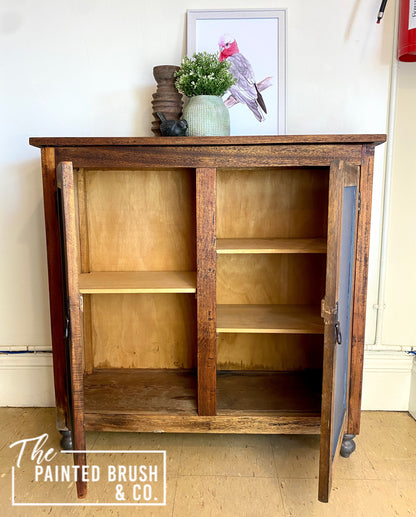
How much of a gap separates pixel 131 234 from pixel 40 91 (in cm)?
87

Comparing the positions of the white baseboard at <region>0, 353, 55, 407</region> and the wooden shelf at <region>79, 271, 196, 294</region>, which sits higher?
the wooden shelf at <region>79, 271, 196, 294</region>

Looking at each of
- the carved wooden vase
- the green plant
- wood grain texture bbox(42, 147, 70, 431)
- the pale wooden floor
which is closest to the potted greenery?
the green plant

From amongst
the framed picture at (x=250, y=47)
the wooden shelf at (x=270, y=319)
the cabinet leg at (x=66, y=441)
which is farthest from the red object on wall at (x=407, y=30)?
the cabinet leg at (x=66, y=441)

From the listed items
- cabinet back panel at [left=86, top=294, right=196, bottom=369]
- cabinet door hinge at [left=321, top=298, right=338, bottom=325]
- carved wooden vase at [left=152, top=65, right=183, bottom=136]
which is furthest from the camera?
cabinet back panel at [left=86, top=294, right=196, bottom=369]

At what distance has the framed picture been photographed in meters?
2.24

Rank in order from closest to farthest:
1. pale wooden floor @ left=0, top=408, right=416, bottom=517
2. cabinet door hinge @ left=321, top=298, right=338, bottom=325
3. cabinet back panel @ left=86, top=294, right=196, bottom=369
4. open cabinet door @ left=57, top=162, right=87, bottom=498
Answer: open cabinet door @ left=57, top=162, right=87, bottom=498 → cabinet door hinge @ left=321, top=298, right=338, bottom=325 → pale wooden floor @ left=0, top=408, right=416, bottom=517 → cabinet back panel @ left=86, top=294, right=196, bottom=369

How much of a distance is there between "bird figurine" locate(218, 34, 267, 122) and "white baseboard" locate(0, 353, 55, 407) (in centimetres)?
174

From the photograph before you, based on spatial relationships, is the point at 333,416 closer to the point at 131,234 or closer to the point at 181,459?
the point at 181,459

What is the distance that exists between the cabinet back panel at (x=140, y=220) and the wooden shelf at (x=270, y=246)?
0.26m

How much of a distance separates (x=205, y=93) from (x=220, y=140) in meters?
0.34

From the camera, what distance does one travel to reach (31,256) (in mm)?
2488

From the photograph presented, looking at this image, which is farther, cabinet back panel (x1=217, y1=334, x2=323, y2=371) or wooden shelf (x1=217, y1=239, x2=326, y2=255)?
cabinet back panel (x1=217, y1=334, x2=323, y2=371)

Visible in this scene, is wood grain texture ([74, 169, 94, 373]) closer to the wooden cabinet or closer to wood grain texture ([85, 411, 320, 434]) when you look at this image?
the wooden cabinet

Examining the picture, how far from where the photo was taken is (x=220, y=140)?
6.02 feet
